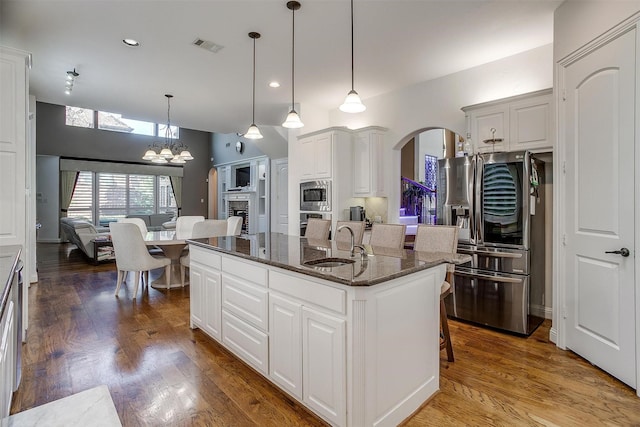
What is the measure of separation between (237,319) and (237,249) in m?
0.52

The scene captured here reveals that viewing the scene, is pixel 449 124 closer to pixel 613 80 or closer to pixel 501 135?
pixel 501 135

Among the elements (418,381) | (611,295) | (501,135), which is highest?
(501,135)

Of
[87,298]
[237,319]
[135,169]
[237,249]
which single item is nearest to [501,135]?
[237,249]

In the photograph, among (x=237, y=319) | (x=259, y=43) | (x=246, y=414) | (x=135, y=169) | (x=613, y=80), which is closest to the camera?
(x=246, y=414)

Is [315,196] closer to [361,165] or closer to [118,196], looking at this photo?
[361,165]

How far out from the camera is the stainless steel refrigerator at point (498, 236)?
3.05m

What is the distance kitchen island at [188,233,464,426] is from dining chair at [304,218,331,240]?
3.93 ft

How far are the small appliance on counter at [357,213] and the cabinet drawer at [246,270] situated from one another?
258 cm

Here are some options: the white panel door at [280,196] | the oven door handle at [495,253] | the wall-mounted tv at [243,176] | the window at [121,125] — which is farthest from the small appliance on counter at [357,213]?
the window at [121,125]

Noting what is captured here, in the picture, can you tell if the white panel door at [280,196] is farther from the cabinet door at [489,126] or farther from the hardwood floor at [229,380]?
the cabinet door at [489,126]

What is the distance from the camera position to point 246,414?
75.4 inches

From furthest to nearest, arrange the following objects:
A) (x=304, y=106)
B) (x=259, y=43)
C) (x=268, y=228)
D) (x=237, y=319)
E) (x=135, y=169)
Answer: (x=135, y=169) < (x=268, y=228) < (x=304, y=106) < (x=259, y=43) < (x=237, y=319)

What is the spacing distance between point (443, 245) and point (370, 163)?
94.2 inches

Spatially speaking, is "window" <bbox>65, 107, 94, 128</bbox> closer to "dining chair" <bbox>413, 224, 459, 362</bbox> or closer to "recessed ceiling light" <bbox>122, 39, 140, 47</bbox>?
"recessed ceiling light" <bbox>122, 39, 140, 47</bbox>
